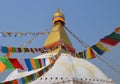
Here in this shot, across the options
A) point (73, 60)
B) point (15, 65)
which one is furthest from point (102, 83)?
point (15, 65)

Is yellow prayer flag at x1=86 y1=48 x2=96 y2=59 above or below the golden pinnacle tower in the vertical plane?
below

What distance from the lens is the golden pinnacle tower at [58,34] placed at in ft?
52.4

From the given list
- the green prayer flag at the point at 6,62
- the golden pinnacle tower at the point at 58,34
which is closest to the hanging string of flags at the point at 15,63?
the green prayer flag at the point at 6,62

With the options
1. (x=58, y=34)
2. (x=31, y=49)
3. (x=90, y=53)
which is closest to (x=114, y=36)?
(x=90, y=53)

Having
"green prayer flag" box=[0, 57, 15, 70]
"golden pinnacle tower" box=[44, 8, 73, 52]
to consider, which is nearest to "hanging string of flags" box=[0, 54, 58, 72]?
"green prayer flag" box=[0, 57, 15, 70]

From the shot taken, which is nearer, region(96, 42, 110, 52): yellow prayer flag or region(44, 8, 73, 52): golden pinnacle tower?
region(96, 42, 110, 52): yellow prayer flag

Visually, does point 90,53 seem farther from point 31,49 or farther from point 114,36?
point 31,49

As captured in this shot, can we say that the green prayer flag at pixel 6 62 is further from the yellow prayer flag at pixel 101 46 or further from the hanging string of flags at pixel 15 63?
the yellow prayer flag at pixel 101 46

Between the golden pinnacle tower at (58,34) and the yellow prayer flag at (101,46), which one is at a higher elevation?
the golden pinnacle tower at (58,34)

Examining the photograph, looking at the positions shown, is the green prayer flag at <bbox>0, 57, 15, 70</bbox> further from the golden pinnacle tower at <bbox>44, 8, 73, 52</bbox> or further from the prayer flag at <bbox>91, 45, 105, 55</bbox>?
the golden pinnacle tower at <bbox>44, 8, 73, 52</bbox>

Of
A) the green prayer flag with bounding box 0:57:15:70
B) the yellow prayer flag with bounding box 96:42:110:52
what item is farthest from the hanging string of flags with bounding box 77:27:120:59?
the green prayer flag with bounding box 0:57:15:70

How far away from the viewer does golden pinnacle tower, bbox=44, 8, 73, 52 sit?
52.4 ft

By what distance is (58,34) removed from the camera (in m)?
16.4

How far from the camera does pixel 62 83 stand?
39.2ft
